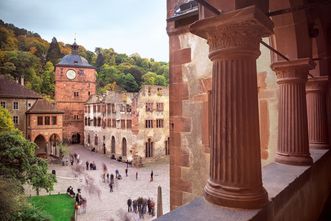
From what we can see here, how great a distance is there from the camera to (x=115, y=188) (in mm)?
23766

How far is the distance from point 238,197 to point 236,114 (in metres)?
0.71

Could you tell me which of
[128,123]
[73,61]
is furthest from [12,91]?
[73,61]

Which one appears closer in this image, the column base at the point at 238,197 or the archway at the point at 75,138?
the column base at the point at 238,197

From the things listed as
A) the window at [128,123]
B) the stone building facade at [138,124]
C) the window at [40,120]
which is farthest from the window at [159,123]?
the window at [40,120]

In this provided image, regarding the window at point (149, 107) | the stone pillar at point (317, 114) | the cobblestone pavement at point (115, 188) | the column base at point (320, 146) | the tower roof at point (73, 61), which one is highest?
the tower roof at point (73, 61)

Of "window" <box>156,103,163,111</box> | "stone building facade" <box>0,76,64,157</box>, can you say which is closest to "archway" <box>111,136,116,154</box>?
"stone building facade" <box>0,76,64,157</box>

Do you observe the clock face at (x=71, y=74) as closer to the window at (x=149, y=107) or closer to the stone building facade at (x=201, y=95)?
the window at (x=149, y=107)

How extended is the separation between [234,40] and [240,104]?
57 cm

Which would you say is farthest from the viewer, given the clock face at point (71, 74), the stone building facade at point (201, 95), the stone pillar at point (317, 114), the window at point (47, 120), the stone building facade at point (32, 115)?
the clock face at point (71, 74)

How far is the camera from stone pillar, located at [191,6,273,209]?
2.40 meters

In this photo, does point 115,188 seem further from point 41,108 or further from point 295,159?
point 295,159

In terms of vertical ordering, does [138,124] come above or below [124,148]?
above

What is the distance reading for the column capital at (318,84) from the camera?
584cm

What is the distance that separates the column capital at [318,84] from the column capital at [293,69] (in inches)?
74.0
